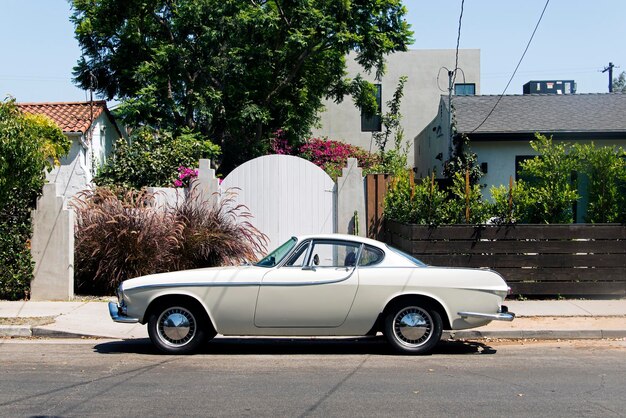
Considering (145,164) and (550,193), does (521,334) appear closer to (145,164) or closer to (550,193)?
(550,193)

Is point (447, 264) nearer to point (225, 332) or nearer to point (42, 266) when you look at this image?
point (225, 332)

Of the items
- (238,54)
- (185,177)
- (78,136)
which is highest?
(238,54)

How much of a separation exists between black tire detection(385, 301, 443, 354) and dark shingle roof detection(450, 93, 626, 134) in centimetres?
1081

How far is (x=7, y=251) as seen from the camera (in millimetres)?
12836

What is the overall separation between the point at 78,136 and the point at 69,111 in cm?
206

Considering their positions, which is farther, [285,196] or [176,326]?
[285,196]

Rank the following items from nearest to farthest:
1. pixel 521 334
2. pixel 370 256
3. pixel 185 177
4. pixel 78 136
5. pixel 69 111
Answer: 1. pixel 370 256
2. pixel 521 334
3. pixel 185 177
4. pixel 78 136
5. pixel 69 111

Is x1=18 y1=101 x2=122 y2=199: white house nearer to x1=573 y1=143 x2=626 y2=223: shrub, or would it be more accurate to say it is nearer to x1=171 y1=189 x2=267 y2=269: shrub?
x1=171 y1=189 x2=267 y2=269: shrub

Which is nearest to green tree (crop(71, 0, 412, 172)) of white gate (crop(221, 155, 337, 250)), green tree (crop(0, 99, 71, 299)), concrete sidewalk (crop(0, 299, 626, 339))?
white gate (crop(221, 155, 337, 250))

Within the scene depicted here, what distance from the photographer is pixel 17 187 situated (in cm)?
1175

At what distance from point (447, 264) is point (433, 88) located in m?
22.8

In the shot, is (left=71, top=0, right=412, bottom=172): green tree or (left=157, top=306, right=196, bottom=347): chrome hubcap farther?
(left=71, top=0, right=412, bottom=172): green tree

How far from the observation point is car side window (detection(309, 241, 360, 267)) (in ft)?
29.4

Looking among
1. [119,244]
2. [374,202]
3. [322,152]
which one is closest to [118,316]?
[119,244]
